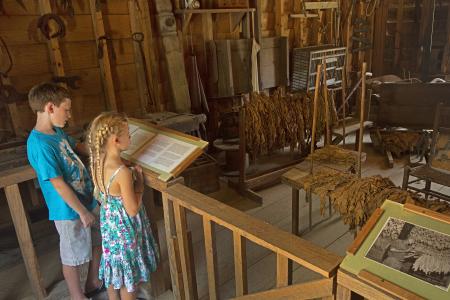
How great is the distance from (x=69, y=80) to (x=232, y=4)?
2.32 metres

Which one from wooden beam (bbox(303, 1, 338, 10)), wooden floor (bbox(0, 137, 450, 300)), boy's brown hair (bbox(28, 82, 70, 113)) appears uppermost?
wooden beam (bbox(303, 1, 338, 10))

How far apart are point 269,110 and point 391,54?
482 cm

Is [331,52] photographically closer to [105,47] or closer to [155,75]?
[155,75]

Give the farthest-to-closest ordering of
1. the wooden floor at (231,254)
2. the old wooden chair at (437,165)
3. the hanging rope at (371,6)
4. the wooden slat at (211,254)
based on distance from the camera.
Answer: the hanging rope at (371,6)
the old wooden chair at (437,165)
the wooden floor at (231,254)
the wooden slat at (211,254)

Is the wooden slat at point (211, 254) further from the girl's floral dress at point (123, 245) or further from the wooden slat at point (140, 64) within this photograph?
the wooden slat at point (140, 64)

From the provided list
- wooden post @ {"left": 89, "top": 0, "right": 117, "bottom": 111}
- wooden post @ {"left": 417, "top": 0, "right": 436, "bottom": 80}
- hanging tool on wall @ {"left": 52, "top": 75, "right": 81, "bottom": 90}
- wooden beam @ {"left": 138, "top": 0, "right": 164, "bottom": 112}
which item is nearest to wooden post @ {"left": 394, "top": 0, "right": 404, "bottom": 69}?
wooden post @ {"left": 417, "top": 0, "right": 436, "bottom": 80}

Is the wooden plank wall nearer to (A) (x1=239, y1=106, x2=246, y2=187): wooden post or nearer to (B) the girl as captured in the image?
(A) (x1=239, y1=106, x2=246, y2=187): wooden post

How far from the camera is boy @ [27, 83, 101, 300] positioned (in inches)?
70.6

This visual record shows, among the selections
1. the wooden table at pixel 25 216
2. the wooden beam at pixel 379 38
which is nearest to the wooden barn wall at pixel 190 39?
the wooden beam at pixel 379 38

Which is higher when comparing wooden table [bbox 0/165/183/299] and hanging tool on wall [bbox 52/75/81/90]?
hanging tool on wall [bbox 52/75/81/90]

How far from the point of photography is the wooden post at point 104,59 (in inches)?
134

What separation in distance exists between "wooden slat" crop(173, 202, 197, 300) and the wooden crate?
6.14ft

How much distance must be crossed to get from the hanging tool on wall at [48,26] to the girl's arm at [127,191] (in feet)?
6.90

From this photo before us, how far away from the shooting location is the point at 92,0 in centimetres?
335
